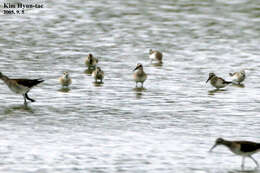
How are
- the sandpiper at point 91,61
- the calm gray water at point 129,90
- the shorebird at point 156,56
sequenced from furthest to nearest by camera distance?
the shorebird at point 156,56 → the sandpiper at point 91,61 → the calm gray water at point 129,90

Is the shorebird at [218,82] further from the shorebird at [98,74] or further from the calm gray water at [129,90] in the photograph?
the shorebird at [98,74]

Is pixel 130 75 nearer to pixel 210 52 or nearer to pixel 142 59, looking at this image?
pixel 142 59

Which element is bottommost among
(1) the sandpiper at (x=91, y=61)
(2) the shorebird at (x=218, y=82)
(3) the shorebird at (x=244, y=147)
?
(3) the shorebird at (x=244, y=147)

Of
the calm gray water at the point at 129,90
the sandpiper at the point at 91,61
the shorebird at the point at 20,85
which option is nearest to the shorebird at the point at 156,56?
the calm gray water at the point at 129,90

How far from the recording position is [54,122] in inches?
784

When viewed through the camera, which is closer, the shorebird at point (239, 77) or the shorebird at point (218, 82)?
the shorebird at point (218, 82)

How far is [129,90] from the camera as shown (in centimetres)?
2541

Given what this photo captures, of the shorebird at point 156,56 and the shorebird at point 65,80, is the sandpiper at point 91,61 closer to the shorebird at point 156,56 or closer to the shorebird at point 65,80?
the shorebird at point 156,56

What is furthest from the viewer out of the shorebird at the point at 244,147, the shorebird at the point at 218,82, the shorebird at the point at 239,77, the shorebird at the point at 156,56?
the shorebird at the point at 156,56

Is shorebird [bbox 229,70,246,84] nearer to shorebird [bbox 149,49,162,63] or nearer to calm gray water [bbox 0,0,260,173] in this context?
calm gray water [bbox 0,0,260,173]

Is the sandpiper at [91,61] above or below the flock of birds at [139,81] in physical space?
above

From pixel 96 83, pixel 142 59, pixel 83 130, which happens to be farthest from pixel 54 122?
pixel 142 59

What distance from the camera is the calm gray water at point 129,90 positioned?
1652cm

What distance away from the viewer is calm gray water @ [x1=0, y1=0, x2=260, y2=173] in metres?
16.5
